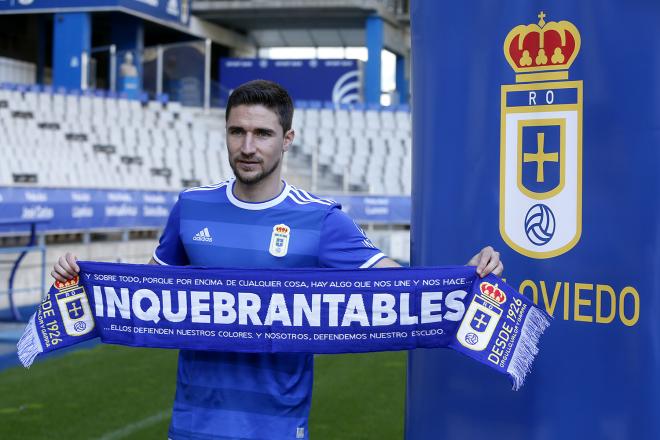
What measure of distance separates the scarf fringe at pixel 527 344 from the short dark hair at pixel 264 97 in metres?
0.87

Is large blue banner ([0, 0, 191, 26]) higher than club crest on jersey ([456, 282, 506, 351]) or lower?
A: higher

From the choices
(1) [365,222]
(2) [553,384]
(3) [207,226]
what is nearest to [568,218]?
(2) [553,384]

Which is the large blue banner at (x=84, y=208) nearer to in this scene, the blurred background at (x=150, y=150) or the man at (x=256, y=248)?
the blurred background at (x=150, y=150)

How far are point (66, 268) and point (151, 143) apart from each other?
56.1 feet

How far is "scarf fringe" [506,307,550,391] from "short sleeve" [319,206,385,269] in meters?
0.46

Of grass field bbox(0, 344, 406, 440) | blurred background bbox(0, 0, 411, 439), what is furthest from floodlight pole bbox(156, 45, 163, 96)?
grass field bbox(0, 344, 406, 440)

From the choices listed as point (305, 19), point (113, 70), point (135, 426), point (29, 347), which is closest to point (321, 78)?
point (305, 19)

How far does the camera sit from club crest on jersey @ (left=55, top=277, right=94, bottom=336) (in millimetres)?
2801

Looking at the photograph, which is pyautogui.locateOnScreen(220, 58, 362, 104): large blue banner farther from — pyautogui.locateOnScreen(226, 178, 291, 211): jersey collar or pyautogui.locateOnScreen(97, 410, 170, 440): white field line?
pyautogui.locateOnScreen(226, 178, 291, 211): jersey collar

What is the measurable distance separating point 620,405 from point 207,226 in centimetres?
126

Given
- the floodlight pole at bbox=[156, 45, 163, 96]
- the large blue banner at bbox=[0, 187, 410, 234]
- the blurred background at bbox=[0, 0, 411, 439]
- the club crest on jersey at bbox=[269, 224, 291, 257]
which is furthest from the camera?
the floodlight pole at bbox=[156, 45, 163, 96]

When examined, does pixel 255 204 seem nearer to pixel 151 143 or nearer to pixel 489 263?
pixel 489 263

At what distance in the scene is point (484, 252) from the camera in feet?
8.47

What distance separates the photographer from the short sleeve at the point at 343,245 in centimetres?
263
